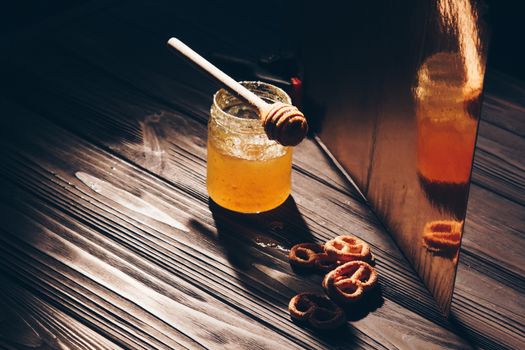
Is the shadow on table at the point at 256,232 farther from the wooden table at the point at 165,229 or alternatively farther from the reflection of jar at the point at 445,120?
the reflection of jar at the point at 445,120

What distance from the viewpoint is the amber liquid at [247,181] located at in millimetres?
1316

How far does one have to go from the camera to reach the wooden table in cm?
114

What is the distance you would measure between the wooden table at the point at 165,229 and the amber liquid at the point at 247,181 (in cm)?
3

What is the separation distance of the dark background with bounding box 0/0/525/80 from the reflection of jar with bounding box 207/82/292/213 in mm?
893

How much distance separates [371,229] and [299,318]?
31cm

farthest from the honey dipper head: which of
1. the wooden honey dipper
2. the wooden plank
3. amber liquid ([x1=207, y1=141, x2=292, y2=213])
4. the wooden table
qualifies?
the wooden plank

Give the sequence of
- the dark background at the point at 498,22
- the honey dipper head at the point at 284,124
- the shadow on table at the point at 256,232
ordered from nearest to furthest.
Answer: the honey dipper head at the point at 284,124 → the shadow on table at the point at 256,232 → the dark background at the point at 498,22

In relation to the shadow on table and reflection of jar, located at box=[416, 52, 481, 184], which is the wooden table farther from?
reflection of jar, located at box=[416, 52, 481, 184]

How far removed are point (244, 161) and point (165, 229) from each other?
20 centimetres

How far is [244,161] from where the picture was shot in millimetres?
1309

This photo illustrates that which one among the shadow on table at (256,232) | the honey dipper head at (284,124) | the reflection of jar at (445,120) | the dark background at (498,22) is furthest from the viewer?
the dark background at (498,22)

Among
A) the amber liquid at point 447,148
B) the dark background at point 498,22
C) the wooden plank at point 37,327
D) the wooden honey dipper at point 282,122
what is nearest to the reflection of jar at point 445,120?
the amber liquid at point 447,148

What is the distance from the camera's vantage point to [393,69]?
132 centimetres

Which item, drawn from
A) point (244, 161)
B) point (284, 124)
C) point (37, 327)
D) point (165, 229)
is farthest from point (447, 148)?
point (37, 327)
